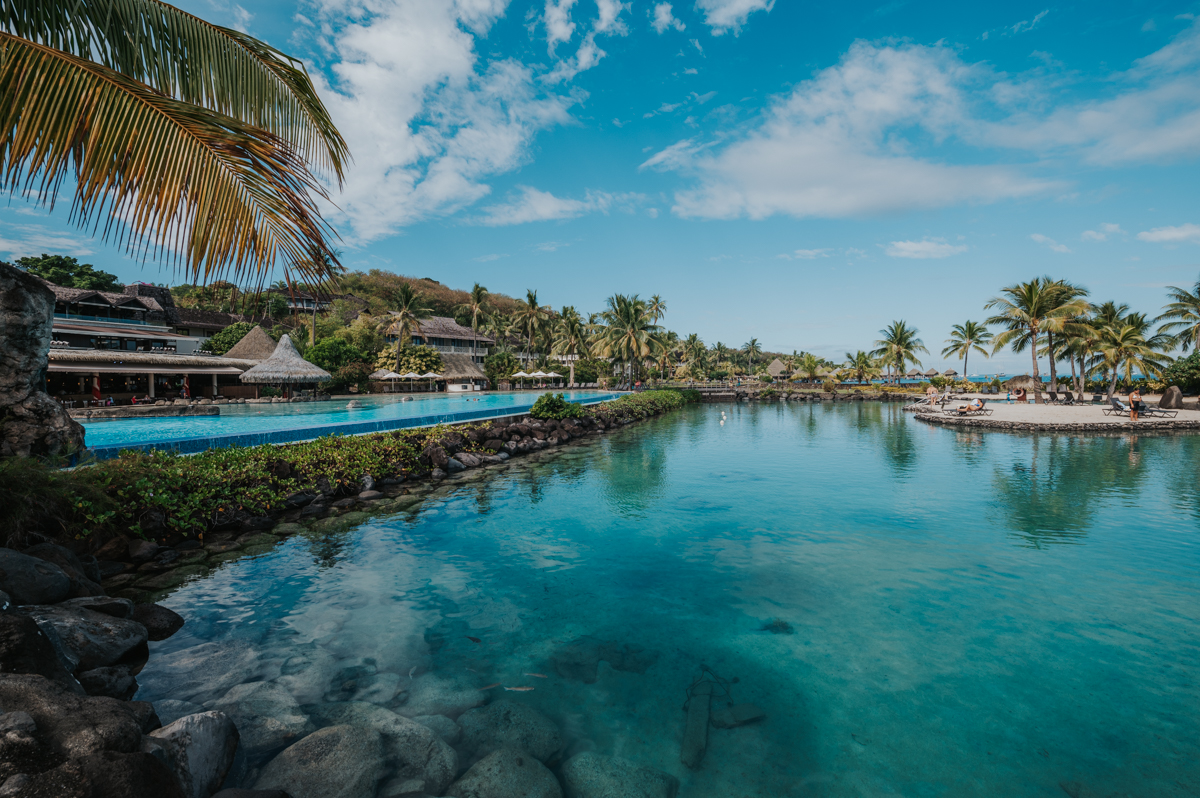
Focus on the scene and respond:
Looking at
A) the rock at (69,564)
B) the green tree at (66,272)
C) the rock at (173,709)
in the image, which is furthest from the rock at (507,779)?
the green tree at (66,272)

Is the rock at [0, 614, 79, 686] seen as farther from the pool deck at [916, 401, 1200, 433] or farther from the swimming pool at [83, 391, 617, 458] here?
the pool deck at [916, 401, 1200, 433]

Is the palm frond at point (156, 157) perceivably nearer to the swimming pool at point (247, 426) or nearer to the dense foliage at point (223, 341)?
the swimming pool at point (247, 426)

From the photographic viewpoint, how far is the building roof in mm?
52072

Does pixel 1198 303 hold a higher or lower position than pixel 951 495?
higher

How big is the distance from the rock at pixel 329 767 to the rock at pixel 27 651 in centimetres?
141

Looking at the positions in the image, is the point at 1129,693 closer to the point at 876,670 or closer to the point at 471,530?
the point at 876,670

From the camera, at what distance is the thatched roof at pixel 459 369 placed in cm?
5200

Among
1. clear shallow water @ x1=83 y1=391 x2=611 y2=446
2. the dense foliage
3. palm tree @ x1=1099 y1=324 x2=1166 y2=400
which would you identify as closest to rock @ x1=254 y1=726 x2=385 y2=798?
clear shallow water @ x1=83 y1=391 x2=611 y2=446

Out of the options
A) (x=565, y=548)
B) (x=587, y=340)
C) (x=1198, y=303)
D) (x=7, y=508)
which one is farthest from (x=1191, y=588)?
(x=587, y=340)

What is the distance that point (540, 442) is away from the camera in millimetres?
21234

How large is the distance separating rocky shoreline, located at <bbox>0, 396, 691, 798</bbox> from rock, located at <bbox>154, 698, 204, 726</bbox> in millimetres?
16

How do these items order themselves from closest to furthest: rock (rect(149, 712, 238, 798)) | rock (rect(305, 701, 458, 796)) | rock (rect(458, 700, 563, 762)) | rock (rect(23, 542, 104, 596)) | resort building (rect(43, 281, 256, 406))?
1. rock (rect(149, 712, 238, 798))
2. rock (rect(305, 701, 458, 796))
3. rock (rect(458, 700, 563, 762))
4. rock (rect(23, 542, 104, 596))
5. resort building (rect(43, 281, 256, 406))

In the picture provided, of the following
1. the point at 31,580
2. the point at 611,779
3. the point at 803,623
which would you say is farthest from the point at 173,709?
the point at 803,623

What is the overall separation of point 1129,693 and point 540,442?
17980mm
